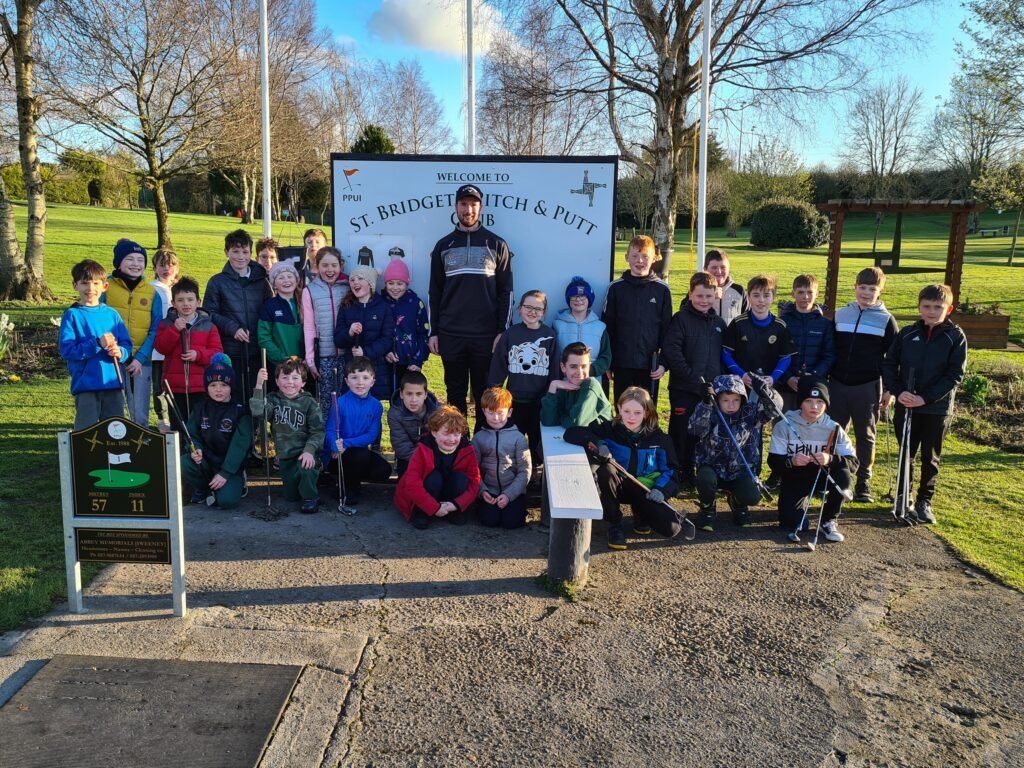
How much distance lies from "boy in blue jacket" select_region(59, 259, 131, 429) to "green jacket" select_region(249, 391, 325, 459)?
1106 millimetres

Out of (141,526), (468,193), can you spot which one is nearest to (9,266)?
(468,193)

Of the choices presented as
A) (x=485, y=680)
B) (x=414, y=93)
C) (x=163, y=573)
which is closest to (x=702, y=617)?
(x=485, y=680)

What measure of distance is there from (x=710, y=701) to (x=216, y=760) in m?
2.04

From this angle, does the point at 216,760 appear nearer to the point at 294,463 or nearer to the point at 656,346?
the point at 294,463

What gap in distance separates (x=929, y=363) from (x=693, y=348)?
1.67m

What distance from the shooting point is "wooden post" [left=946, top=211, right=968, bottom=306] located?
13914mm

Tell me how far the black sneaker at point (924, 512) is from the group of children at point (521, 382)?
0.06 ft

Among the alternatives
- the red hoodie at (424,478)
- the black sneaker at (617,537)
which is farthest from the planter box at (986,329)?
the red hoodie at (424,478)

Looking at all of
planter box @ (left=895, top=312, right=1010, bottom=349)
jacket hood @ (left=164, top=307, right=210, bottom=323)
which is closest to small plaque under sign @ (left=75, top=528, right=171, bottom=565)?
jacket hood @ (left=164, top=307, right=210, bottom=323)

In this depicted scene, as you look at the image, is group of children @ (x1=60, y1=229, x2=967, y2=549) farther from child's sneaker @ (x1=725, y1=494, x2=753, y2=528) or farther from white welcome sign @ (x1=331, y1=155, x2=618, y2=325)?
white welcome sign @ (x1=331, y1=155, x2=618, y2=325)

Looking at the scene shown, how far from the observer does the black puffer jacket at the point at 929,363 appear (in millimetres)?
5703

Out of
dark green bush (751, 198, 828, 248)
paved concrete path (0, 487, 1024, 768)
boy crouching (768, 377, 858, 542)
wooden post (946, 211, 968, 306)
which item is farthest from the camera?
dark green bush (751, 198, 828, 248)

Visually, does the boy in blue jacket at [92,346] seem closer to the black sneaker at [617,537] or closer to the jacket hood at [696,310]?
the black sneaker at [617,537]

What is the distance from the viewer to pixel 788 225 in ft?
123
